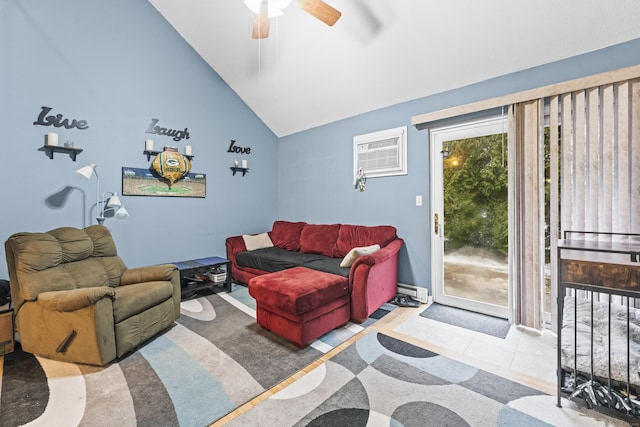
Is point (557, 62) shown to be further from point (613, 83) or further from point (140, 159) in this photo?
point (140, 159)

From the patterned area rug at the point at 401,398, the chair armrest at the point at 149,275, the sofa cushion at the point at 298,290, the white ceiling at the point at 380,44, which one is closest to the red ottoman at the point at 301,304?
the sofa cushion at the point at 298,290

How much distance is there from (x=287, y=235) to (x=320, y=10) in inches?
119

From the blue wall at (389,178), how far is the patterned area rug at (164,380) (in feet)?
4.97

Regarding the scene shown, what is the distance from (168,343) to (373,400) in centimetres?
176

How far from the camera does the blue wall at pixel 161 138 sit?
269cm

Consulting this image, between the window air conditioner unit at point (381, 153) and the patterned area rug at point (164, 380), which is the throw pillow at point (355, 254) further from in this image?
the window air conditioner unit at point (381, 153)

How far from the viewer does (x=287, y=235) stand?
14.5ft

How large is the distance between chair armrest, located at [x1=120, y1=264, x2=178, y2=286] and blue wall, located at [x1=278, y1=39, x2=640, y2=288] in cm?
239

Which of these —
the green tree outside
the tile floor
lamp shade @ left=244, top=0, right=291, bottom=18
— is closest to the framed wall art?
→ lamp shade @ left=244, top=0, right=291, bottom=18

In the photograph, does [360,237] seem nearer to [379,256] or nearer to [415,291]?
[379,256]

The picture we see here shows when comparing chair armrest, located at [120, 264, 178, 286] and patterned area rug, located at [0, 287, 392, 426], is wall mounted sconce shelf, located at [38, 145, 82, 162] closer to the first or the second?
chair armrest, located at [120, 264, 178, 286]

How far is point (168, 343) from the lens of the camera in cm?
237

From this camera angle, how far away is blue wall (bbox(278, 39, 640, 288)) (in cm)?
252

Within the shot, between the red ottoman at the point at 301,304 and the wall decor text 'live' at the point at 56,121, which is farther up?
the wall decor text 'live' at the point at 56,121
